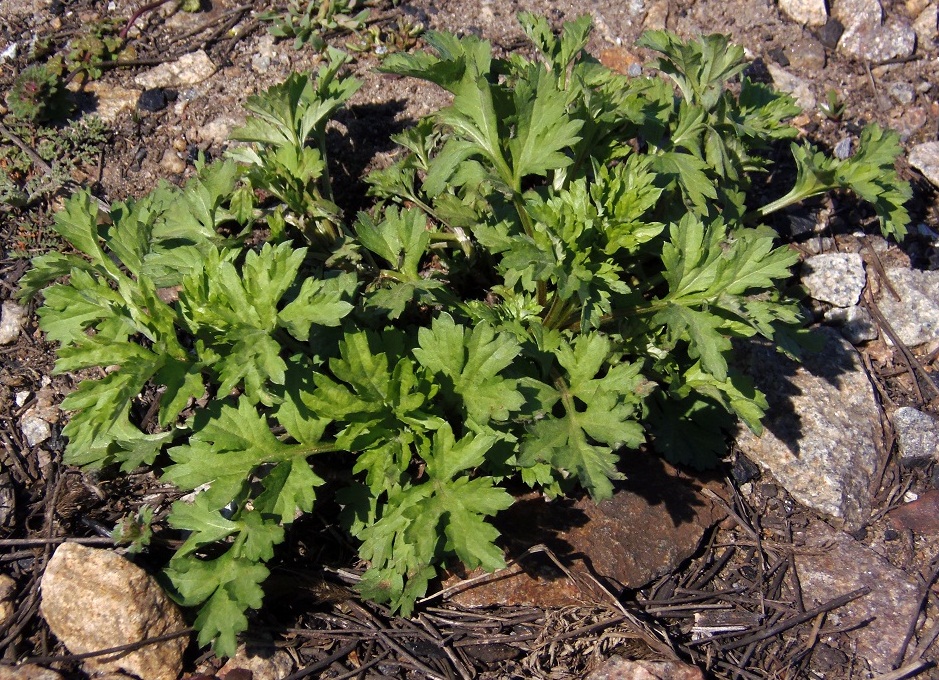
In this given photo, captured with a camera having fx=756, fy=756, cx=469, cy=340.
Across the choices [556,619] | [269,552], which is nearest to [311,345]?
[269,552]

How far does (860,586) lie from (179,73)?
5.05 metres

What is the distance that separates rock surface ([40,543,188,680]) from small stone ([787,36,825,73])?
5.21 meters

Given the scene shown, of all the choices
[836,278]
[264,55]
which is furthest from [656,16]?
[264,55]

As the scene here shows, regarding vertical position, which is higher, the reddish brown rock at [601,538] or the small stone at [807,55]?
the small stone at [807,55]

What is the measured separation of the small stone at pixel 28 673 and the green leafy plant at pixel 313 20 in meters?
3.90

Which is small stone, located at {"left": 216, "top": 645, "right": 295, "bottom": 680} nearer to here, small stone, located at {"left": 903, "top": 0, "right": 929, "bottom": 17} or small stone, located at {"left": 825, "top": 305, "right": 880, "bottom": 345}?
small stone, located at {"left": 825, "top": 305, "right": 880, "bottom": 345}

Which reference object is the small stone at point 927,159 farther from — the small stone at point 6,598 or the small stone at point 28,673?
the small stone at point 6,598

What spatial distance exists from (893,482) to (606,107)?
253 centimetres

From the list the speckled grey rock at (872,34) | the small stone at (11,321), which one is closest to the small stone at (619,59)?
the speckled grey rock at (872,34)

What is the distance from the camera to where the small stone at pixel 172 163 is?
4.74 meters

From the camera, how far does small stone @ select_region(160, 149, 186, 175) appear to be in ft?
15.6

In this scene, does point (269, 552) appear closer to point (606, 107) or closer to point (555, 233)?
point (555, 233)

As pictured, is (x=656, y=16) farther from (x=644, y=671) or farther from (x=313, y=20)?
(x=644, y=671)

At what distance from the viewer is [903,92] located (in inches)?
208
